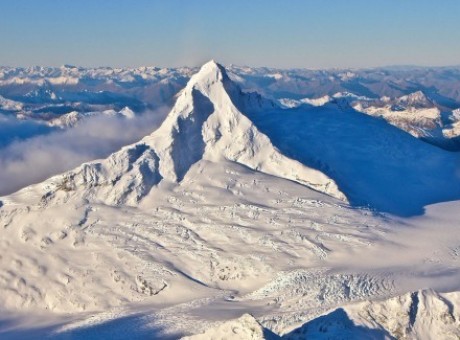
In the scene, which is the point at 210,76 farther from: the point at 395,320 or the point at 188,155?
the point at 395,320

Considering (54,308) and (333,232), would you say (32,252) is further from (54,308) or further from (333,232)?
(333,232)

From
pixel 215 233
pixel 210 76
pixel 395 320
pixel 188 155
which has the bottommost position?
pixel 215 233

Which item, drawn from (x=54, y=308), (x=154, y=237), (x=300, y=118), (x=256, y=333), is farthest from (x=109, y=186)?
(x=256, y=333)

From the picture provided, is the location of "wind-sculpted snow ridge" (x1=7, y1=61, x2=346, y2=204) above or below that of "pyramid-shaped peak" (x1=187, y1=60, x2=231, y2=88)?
below

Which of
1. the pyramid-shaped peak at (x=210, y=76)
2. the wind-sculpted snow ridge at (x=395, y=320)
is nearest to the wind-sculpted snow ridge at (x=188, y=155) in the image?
the pyramid-shaped peak at (x=210, y=76)

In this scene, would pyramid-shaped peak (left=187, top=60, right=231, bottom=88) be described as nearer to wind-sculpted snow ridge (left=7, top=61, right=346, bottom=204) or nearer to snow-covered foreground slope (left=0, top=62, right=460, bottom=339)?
wind-sculpted snow ridge (left=7, top=61, right=346, bottom=204)

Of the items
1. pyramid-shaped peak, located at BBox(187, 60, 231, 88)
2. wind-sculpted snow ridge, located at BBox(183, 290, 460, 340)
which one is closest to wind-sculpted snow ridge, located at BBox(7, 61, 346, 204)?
pyramid-shaped peak, located at BBox(187, 60, 231, 88)

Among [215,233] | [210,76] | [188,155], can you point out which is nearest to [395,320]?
[215,233]

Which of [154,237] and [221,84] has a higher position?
[221,84]
